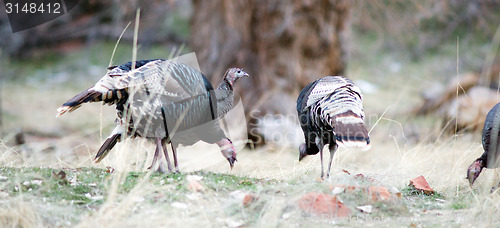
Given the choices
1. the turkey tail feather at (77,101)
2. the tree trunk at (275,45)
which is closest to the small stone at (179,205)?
the turkey tail feather at (77,101)

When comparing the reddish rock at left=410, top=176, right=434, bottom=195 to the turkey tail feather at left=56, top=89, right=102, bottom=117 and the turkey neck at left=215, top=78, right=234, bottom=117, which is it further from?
the turkey tail feather at left=56, top=89, right=102, bottom=117

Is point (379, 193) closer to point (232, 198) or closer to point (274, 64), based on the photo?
point (232, 198)

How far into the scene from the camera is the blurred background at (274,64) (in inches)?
296

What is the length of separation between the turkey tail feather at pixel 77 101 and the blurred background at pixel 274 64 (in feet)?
1.63

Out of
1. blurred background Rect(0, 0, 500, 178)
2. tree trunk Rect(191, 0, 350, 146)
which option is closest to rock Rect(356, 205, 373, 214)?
blurred background Rect(0, 0, 500, 178)

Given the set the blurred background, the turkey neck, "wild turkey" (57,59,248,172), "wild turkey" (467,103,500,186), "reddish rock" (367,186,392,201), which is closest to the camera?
"reddish rock" (367,186,392,201)

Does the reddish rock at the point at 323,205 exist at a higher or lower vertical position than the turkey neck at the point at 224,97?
lower

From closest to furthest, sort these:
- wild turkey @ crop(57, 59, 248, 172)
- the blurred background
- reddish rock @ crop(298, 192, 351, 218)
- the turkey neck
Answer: reddish rock @ crop(298, 192, 351, 218), wild turkey @ crop(57, 59, 248, 172), the turkey neck, the blurred background

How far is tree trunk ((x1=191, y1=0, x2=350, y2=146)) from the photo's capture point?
25.2 ft

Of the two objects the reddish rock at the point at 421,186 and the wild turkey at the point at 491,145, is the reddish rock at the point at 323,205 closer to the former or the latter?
the reddish rock at the point at 421,186

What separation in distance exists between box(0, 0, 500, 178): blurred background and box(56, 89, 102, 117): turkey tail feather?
50 centimetres

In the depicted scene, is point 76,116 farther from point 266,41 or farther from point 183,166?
point 183,166

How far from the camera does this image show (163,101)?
4160mm

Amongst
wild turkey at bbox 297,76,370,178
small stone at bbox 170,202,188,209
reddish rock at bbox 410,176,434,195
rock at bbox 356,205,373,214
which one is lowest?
reddish rock at bbox 410,176,434,195
